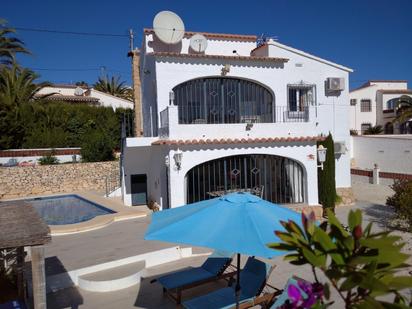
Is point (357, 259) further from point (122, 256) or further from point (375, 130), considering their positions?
point (375, 130)

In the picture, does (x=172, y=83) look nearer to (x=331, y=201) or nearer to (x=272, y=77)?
(x=272, y=77)

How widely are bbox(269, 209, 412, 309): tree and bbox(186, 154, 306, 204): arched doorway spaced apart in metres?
13.2

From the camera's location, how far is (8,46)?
3750 centimetres

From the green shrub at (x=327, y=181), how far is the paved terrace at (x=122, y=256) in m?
1.00

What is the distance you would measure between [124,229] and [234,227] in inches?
445

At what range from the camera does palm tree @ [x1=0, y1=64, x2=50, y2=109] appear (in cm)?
3319

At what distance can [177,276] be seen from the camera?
920 centimetres

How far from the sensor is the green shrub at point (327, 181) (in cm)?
1978

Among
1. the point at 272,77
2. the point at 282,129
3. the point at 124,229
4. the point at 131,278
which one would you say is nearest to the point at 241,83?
the point at 272,77

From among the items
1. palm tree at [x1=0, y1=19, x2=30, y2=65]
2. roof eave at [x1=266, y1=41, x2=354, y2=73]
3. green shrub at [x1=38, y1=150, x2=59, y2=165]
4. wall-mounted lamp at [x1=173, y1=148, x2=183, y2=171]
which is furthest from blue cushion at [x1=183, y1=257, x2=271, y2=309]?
palm tree at [x1=0, y1=19, x2=30, y2=65]

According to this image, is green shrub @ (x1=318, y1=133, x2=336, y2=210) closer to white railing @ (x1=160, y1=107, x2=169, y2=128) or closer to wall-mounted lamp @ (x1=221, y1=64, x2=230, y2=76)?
wall-mounted lamp @ (x1=221, y1=64, x2=230, y2=76)

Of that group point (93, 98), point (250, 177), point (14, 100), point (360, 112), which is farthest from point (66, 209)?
point (360, 112)

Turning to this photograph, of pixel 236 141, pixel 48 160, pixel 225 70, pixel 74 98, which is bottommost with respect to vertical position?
pixel 48 160

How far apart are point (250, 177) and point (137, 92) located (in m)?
11.8
